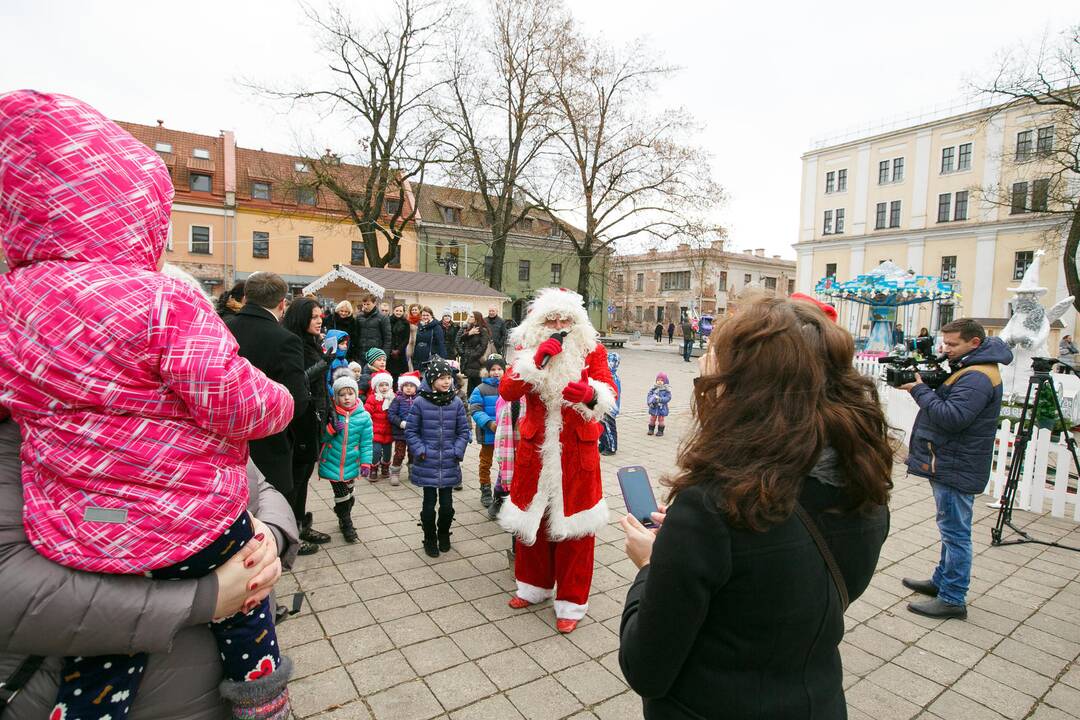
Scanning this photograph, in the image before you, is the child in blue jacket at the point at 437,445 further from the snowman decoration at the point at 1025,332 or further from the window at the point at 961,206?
the window at the point at 961,206

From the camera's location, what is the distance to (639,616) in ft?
4.23

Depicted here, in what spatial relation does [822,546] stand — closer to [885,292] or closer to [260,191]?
[885,292]

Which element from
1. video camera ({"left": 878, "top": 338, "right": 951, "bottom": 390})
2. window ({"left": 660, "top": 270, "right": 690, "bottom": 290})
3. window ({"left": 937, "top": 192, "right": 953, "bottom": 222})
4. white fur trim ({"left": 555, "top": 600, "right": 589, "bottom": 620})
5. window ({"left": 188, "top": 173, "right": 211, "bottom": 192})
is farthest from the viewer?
window ({"left": 660, "top": 270, "right": 690, "bottom": 290})

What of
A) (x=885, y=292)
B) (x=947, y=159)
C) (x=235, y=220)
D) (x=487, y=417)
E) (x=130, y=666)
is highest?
(x=947, y=159)

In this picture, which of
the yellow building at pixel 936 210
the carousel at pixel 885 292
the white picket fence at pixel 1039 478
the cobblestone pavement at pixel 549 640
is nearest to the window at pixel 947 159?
the yellow building at pixel 936 210

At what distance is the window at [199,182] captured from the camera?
3375cm

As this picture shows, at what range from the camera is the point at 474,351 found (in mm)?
10852

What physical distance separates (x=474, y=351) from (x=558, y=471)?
7.46 metres

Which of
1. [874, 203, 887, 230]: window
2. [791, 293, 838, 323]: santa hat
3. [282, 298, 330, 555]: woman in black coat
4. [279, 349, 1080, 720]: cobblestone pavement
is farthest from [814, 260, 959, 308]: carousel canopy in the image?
[874, 203, 887, 230]: window

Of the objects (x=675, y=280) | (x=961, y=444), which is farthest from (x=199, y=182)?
(x=675, y=280)

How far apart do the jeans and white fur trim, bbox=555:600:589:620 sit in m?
2.44

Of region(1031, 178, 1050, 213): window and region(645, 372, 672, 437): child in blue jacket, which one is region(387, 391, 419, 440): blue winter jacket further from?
region(1031, 178, 1050, 213): window

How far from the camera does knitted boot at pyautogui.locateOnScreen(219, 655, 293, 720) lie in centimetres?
130

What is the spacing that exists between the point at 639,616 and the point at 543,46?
25914 millimetres
